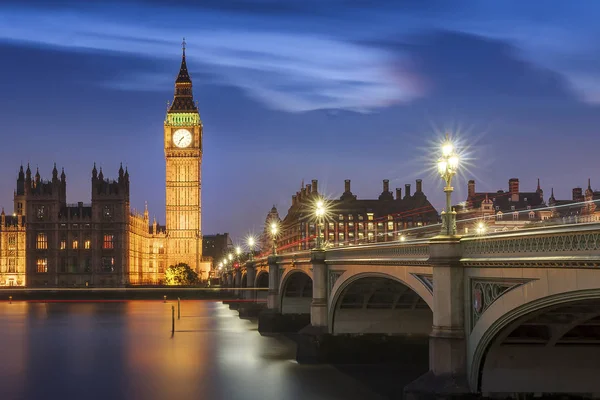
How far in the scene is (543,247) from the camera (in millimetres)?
18781

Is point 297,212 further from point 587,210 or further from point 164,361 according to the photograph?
point 587,210

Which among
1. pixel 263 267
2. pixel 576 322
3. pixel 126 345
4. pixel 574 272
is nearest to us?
pixel 574 272

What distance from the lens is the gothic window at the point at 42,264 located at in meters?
159

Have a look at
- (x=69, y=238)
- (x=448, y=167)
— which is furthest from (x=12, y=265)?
(x=448, y=167)

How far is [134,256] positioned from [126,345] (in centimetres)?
10745

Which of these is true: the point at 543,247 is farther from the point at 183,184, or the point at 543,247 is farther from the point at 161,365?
the point at 183,184

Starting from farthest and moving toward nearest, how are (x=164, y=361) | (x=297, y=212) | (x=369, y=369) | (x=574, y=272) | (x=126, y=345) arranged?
(x=297, y=212)
(x=126, y=345)
(x=164, y=361)
(x=369, y=369)
(x=574, y=272)

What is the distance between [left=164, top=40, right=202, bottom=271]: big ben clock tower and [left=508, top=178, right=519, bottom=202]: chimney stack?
7183 cm

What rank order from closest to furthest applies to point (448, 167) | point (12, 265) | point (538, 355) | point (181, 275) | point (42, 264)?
point (538, 355), point (448, 167), point (42, 264), point (12, 265), point (181, 275)

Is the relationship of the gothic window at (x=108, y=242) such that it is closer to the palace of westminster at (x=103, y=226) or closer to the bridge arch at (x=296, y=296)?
the palace of westminster at (x=103, y=226)

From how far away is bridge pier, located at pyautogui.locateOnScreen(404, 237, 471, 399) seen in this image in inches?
952

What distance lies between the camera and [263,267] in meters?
82.4

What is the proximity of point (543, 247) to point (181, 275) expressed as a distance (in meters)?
156

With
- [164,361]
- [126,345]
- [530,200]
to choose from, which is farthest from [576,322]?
[530,200]
